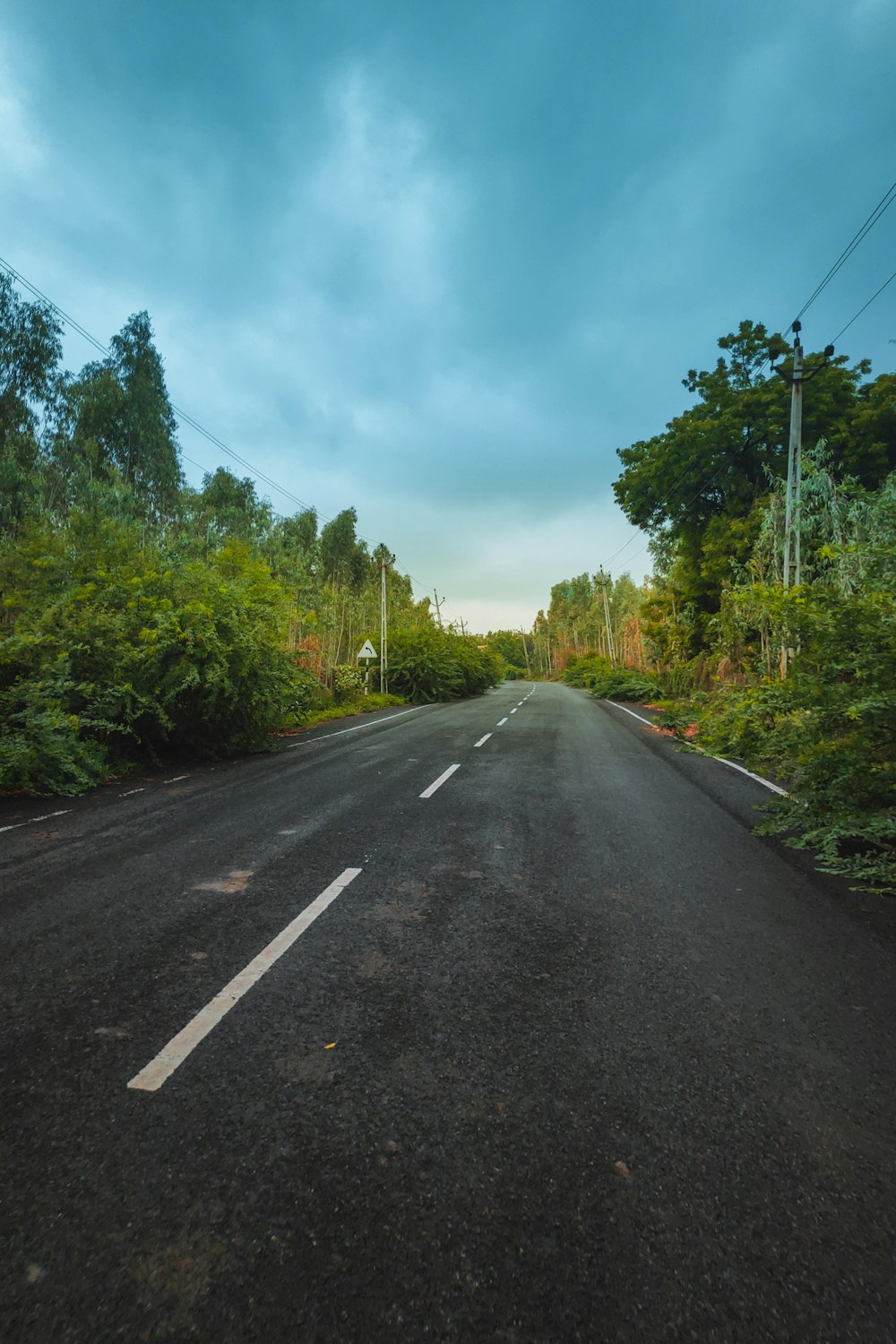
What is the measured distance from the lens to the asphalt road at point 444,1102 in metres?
1.55

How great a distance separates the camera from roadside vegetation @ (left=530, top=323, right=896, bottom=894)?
5082 mm

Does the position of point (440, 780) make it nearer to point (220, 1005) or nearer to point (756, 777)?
point (756, 777)

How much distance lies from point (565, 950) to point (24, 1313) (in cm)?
263

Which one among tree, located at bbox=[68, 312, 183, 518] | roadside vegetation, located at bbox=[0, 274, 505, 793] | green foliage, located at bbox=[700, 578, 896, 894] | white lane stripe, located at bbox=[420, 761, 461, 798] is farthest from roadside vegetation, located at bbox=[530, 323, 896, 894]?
tree, located at bbox=[68, 312, 183, 518]

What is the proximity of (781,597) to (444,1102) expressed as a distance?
18.0ft

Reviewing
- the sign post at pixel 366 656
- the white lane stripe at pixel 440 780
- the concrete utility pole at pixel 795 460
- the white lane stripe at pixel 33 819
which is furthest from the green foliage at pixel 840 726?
the sign post at pixel 366 656

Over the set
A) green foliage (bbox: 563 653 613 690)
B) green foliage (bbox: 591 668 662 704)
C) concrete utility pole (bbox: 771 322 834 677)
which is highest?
concrete utility pole (bbox: 771 322 834 677)

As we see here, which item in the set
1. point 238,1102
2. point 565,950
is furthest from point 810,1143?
point 238,1102

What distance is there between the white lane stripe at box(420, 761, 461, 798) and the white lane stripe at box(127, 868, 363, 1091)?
10.9 ft

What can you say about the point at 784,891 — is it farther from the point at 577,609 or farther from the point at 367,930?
the point at 577,609

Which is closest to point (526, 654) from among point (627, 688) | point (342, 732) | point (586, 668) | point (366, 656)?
point (586, 668)

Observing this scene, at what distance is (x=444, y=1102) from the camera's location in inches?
88.1

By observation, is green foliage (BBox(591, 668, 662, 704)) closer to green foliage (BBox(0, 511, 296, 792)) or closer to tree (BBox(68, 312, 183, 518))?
green foliage (BBox(0, 511, 296, 792))

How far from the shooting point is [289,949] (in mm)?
3404
